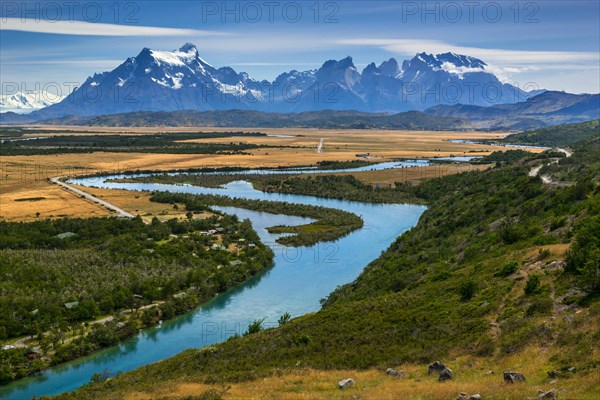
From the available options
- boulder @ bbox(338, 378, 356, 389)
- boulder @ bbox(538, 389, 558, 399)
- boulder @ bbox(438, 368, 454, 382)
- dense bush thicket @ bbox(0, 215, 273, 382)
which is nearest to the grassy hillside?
boulder @ bbox(438, 368, 454, 382)

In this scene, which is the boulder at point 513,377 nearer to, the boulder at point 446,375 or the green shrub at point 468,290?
the boulder at point 446,375

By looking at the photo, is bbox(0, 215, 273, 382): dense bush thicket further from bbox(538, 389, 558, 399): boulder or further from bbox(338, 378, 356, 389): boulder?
bbox(538, 389, 558, 399): boulder

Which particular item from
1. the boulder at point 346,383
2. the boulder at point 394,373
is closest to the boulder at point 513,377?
the boulder at point 394,373

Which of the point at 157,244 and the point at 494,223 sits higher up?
the point at 494,223

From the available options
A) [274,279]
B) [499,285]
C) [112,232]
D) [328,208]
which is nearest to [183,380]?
[499,285]

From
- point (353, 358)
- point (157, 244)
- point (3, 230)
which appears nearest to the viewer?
point (353, 358)

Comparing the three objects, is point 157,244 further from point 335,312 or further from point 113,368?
point 335,312

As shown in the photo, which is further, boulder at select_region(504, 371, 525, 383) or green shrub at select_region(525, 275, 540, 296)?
green shrub at select_region(525, 275, 540, 296)
